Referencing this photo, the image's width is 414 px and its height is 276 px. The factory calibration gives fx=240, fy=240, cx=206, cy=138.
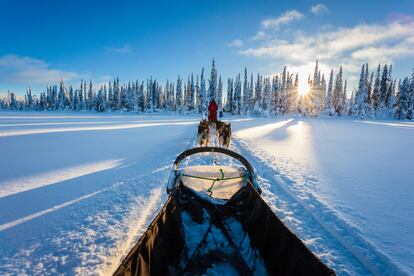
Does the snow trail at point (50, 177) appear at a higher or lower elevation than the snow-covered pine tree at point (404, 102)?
lower

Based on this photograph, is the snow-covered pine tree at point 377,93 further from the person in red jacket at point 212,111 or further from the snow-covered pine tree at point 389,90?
the person in red jacket at point 212,111

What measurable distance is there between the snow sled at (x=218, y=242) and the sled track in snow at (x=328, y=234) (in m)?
1.11

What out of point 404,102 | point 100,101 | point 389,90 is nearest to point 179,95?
point 100,101

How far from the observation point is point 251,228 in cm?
253

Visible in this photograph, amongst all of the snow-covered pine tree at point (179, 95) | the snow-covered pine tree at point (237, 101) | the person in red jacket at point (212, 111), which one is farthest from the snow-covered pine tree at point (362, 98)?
the person in red jacket at point (212, 111)

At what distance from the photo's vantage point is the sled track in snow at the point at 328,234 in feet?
8.96

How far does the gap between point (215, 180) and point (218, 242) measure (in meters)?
1.11

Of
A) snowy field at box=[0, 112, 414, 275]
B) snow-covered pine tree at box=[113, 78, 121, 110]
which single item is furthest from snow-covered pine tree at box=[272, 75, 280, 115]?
snowy field at box=[0, 112, 414, 275]

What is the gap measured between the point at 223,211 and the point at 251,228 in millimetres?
389

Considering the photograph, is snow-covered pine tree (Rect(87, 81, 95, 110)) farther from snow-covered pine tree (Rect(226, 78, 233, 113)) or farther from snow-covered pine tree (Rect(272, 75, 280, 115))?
snow-covered pine tree (Rect(272, 75, 280, 115))

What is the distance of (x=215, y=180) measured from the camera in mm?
3539

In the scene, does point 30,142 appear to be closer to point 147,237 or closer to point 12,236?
point 12,236

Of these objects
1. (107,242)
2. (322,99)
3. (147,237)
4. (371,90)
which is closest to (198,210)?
(147,237)

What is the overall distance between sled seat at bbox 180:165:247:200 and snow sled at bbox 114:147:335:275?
0.15 meters
